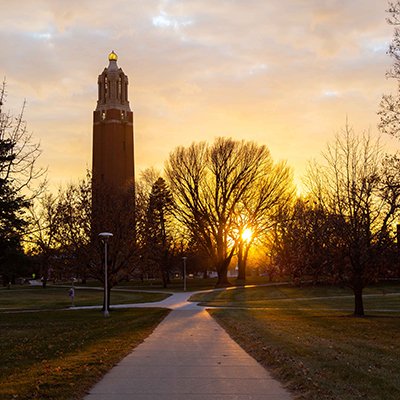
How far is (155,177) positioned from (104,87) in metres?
40.9

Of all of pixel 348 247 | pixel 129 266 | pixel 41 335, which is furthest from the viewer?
pixel 129 266

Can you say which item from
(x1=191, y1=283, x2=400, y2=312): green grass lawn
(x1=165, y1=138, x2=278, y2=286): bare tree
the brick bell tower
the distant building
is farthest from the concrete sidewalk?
the brick bell tower

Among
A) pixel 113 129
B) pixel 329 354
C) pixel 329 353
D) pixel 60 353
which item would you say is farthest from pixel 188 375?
pixel 113 129

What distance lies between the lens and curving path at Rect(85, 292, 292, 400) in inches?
320

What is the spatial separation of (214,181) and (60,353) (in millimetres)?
45402

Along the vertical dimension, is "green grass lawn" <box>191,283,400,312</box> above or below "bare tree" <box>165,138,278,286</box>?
below

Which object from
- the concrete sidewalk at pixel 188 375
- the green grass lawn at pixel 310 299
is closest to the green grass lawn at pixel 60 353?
the concrete sidewalk at pixel 188 375

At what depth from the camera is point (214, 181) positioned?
5816 cm

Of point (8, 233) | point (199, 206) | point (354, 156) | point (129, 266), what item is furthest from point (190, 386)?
point (199, 206)

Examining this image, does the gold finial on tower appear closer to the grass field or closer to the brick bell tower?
the brick bell tower

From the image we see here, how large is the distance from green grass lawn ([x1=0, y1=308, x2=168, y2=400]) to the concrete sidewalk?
1.25ft

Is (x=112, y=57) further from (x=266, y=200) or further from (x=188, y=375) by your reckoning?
(x=188, y=375)

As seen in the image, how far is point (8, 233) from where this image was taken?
2298 centimetres

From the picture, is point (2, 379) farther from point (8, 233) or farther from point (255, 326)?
point (8, 233)
